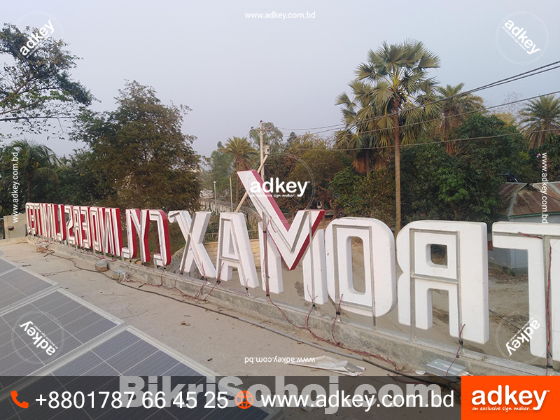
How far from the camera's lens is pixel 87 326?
4.29 m

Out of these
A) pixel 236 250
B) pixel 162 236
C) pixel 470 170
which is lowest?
pixel 236 250

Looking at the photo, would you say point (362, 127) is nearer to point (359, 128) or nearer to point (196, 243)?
point (359, 128)

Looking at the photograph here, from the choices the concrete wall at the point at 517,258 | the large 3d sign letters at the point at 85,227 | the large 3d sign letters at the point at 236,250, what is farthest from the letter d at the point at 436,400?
the concrete wall at the point at 517,258

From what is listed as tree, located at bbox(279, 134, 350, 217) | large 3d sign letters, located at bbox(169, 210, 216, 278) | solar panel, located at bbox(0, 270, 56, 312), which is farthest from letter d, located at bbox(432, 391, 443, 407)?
tree, located at bbox(279, 134, 350, 217)

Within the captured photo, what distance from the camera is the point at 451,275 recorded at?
14.4ft

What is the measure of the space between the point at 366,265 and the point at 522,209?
17983 millimetres

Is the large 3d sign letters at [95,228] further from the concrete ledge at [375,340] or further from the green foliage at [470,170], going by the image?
the green foliage at [470,170]

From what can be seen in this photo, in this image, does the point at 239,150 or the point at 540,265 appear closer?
the point at 540,265

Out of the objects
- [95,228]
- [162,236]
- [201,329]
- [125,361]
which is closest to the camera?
[125,361]

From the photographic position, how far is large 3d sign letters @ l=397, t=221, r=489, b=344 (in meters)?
4.19

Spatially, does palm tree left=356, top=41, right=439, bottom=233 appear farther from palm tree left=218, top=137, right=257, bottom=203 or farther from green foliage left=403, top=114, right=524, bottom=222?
palm tree left=218, top=137, right=257, bottom=203

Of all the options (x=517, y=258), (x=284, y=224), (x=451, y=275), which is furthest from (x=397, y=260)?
(x=517, y=258)

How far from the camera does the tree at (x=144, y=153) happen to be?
22.7m

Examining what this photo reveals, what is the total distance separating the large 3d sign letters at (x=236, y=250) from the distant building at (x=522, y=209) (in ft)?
54.1
